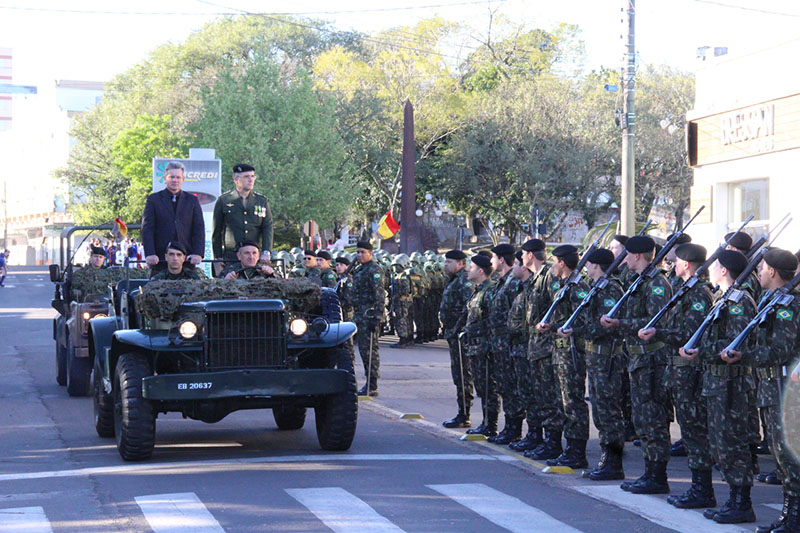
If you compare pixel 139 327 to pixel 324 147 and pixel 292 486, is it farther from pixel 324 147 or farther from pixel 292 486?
pixel 324 147

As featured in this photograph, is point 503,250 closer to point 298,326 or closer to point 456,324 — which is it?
point 456,324

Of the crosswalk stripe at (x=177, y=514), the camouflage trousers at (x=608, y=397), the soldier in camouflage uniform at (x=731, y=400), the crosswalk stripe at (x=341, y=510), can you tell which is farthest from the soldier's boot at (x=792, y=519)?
the crosswalk stripe at (x=177, y=514)

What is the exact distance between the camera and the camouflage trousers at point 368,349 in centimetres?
1519

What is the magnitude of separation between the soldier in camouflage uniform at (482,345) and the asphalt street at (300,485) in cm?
41

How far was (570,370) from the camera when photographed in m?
9.60

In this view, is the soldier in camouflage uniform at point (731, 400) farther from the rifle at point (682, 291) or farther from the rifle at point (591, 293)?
the rifle at point (591, 293)

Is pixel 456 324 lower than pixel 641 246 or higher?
lower

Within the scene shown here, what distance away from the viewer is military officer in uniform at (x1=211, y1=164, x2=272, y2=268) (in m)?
12.5

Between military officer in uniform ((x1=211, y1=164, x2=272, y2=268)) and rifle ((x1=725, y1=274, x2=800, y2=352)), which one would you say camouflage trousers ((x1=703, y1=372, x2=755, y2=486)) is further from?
military officer in uniform ((x1=211, y1=164, x2=272, y2=268))

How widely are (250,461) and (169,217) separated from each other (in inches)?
133

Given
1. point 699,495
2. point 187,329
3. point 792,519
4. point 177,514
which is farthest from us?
point 187,329

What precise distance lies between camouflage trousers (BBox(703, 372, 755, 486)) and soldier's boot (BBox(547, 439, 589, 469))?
7.19 ft

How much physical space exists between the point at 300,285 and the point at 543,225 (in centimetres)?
4419

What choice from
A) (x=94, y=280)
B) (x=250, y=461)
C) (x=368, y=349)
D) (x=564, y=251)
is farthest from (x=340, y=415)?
(x=94, y=280)
